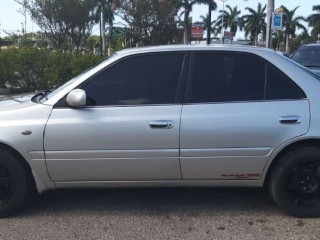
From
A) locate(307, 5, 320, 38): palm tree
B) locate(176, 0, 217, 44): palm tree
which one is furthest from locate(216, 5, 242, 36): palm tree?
locate(176, 0, 217, 44): palm tree

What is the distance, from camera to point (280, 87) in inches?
169

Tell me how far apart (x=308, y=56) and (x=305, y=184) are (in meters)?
5.81

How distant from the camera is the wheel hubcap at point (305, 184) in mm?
4266

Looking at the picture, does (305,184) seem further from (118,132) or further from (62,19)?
(62,19)

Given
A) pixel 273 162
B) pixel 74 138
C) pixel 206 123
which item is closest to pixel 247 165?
pixel 273 162

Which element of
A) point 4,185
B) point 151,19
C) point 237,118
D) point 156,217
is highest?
point 151,19

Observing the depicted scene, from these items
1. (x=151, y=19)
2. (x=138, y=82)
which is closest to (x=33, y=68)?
(x=138, y=82)

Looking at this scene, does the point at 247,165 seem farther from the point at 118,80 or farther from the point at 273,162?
the point at 118,80

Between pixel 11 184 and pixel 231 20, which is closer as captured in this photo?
pixel 11 184

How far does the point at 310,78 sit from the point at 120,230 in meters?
2.27

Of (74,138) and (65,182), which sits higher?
(74,138)

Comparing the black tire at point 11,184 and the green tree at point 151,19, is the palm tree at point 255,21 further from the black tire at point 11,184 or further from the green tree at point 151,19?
the black tire at point 11,184

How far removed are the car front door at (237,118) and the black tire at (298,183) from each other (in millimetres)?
170

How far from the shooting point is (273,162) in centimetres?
430
